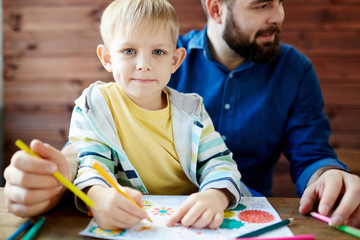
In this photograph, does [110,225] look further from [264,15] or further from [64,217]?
[264,15]

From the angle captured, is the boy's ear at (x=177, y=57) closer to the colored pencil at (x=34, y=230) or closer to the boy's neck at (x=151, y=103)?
the boy's neck at (x=151, y=103)

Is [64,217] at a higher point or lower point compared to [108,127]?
lower

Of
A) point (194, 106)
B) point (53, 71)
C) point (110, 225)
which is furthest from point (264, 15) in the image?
point (53, 71)

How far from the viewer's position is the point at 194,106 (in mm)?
1009

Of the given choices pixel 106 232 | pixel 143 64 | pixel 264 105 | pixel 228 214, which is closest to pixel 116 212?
pixel 106 232

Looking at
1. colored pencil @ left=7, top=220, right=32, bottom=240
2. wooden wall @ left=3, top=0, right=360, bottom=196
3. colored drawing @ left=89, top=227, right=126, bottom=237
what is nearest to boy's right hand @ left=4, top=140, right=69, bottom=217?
colored pencil @ left=7, top=220, right=32, bottom=240

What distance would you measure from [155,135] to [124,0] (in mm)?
391

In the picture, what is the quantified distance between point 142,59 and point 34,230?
468 mm

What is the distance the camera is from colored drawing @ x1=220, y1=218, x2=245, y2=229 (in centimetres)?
71

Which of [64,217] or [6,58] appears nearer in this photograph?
[64,217]

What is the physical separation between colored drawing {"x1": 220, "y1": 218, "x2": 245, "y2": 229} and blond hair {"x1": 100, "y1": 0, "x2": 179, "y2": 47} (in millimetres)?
523

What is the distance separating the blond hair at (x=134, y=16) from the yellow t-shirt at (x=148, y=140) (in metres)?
0.17

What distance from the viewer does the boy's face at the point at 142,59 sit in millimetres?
866

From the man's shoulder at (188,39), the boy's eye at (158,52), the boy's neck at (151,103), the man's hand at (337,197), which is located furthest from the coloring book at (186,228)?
the man's shoulder at (188,39)
